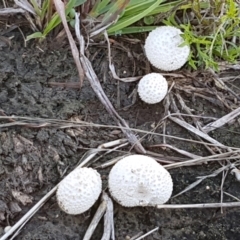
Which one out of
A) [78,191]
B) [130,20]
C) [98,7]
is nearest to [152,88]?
[130,20]

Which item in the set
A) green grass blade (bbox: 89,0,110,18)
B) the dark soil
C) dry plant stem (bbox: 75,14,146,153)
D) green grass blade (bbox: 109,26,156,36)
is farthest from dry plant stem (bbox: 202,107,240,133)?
green grass blade (bbox: 89,0,110,18)

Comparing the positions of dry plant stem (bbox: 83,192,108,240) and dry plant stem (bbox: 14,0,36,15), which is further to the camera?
dry plant stem (bbox: 14,0,36,15)

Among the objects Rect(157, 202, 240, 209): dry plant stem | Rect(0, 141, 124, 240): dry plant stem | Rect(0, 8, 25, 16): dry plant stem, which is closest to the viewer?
Rect(0, 141, 124, 240): dry plant stem

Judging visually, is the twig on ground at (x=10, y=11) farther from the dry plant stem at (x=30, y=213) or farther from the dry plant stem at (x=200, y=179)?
the dry plant stem at (x=200, y=179)

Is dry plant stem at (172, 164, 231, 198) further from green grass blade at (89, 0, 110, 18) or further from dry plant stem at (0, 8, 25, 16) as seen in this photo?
dry plant stem at (0, 8, 25, 16)

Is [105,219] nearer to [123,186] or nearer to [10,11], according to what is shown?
[123,186]

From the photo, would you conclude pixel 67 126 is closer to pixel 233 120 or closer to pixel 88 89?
pixel 88 89

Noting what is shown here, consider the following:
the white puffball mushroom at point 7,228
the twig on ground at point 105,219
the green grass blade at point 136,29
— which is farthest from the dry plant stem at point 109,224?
the green grass blade at point 136,29
